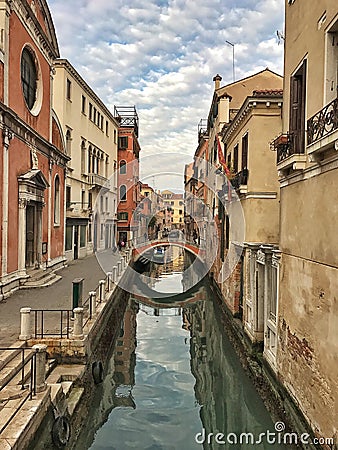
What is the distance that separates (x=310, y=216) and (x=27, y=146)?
31.9 feet

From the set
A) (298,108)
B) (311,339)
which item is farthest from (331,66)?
(311,339)

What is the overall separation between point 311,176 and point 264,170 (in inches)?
193

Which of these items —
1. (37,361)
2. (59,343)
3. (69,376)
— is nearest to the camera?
(37,361)

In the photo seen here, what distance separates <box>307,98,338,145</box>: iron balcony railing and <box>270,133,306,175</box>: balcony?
35 centimetres

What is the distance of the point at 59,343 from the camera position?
7188 millimetres

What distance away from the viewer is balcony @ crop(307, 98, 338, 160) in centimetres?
453

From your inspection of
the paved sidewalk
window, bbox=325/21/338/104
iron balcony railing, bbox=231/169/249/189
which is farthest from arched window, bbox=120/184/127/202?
window, bbox=325/21/338/104

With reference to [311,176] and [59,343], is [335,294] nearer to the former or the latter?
[311,176]

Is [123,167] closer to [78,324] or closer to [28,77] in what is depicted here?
[28,77]

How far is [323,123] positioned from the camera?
16.2 feet

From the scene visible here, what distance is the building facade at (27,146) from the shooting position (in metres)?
A: 10.9

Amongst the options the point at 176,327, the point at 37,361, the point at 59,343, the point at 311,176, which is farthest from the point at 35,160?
the point at 311,176

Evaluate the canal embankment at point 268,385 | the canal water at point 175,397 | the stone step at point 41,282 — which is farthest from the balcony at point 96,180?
the canal embankment at point 268,385

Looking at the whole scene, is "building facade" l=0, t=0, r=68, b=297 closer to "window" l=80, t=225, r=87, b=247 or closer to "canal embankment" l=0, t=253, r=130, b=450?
"canal embankment" l=0, t=253, r=130, b=450
